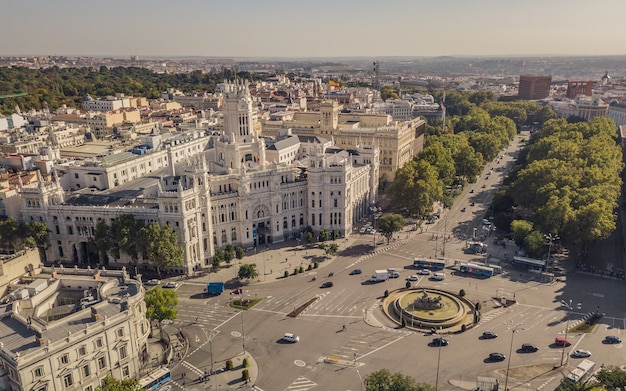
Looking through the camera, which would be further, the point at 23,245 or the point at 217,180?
the point at 217,180

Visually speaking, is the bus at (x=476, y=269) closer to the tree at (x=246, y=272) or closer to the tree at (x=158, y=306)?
the tree at (x=246, y=272)

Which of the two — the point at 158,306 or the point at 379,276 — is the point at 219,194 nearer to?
the point at 158,306

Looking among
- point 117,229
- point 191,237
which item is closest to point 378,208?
point 191,237

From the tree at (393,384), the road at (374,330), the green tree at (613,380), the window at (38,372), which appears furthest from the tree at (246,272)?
the green tree at (613,380)

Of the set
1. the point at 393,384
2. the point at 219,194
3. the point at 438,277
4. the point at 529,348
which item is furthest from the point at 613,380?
the point at 219,194

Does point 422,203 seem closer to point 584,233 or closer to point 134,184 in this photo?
point 584,233
